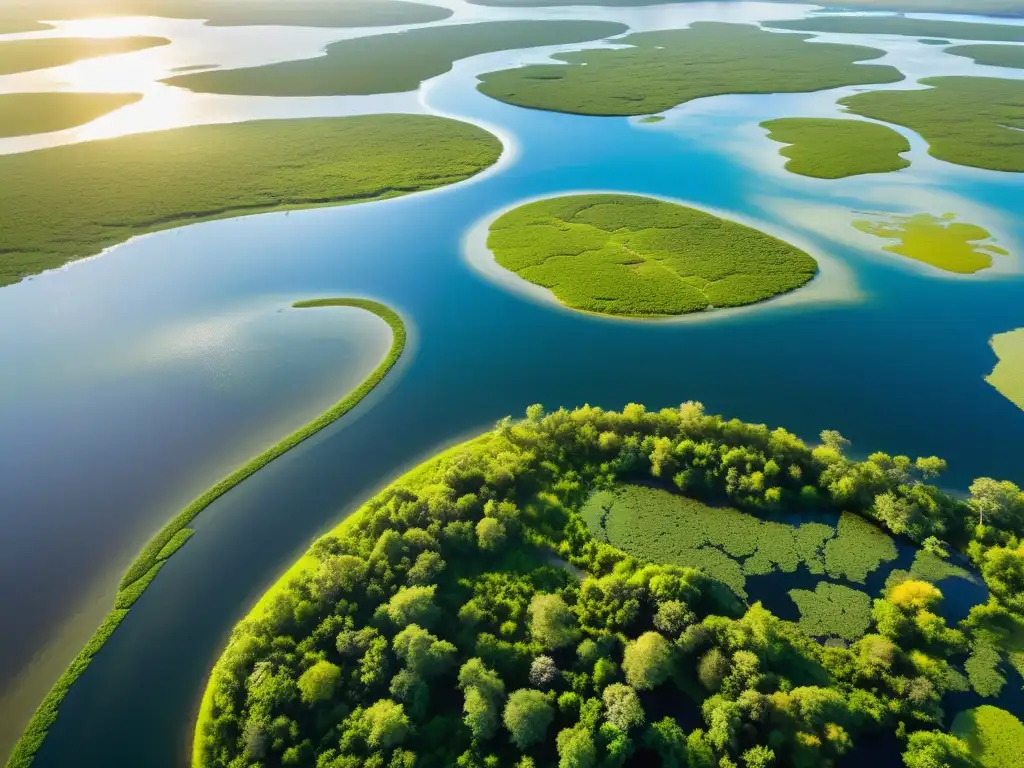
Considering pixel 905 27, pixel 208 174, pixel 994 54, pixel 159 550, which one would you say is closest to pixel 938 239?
pixel 159 550

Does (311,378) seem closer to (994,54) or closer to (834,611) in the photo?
(834,611)

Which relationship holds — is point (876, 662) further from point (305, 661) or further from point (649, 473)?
point (305, 661)

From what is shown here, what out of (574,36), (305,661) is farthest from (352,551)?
(574,36)

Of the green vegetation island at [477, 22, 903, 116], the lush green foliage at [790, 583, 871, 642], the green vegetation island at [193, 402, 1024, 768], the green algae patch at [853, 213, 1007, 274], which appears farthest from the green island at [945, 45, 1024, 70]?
the lush green foliage at [790, 583, 871, 642]

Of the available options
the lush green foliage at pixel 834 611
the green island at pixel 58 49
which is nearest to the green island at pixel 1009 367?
the lush green foliage at pixel 834 611

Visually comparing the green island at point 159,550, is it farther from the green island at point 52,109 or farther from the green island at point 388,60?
the green island at point 388,60
